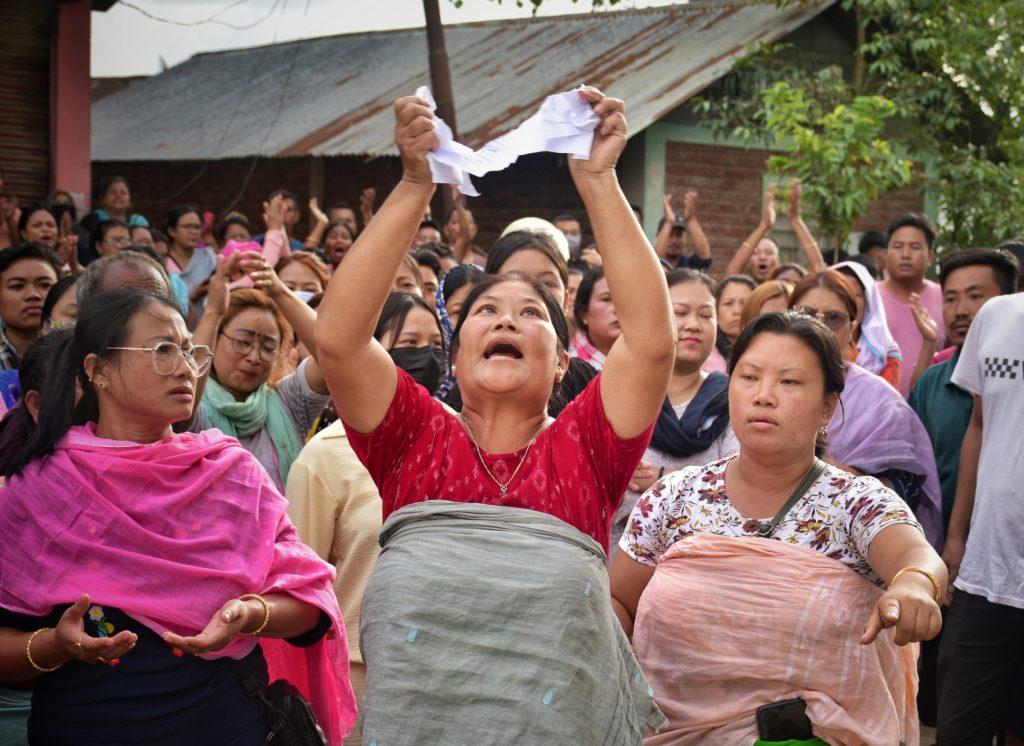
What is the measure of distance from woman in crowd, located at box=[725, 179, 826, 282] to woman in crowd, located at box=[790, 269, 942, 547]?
2.40 meters

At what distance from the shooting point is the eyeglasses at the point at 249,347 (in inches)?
177

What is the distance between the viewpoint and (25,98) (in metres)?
11.6

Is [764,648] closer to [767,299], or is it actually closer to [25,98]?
Answer: [767,299]

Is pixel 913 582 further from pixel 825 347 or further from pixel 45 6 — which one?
pixel 45 6

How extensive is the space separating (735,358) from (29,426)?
6.71ft

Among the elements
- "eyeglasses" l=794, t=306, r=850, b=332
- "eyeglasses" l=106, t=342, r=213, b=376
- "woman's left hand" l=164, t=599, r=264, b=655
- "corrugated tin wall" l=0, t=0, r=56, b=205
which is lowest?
"woman's left hand" l=164, t=599, r=264, b=655

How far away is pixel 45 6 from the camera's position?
1159cm

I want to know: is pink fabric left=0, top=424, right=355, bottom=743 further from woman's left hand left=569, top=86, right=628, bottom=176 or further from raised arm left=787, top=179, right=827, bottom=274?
raised arm left=787, top=179, right=827, bottom=274

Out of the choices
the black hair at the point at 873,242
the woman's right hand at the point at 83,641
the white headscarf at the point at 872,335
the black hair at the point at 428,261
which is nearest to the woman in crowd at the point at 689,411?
the white headscarf at the point at 872,335

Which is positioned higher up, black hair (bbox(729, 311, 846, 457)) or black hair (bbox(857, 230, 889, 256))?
black hair (bbox(857, 230, 889, 256))

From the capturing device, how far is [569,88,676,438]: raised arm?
230cm

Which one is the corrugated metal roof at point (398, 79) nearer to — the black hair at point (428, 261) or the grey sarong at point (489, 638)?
the black hair at point (428, 261)

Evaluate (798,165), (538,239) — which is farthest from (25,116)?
(538,239)

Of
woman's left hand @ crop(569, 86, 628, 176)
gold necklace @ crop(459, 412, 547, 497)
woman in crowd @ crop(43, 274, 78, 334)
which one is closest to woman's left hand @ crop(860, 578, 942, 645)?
gold necklace @ crop(459, 412, 547, 497)
